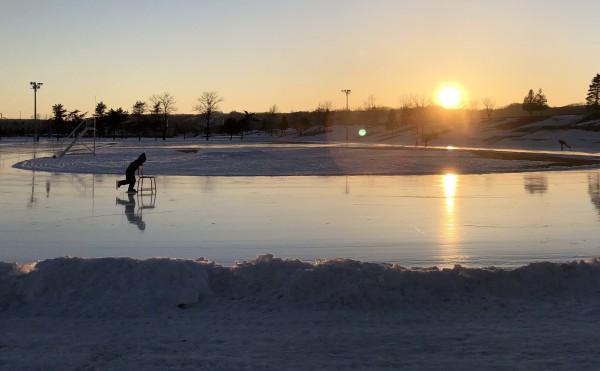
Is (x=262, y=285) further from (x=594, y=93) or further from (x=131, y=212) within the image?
(x=594, y=93)

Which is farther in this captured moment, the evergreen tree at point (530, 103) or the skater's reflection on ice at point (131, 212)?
the evergreen tree at point (530, 103)

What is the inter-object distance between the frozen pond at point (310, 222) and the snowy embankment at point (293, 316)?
5.62 ft

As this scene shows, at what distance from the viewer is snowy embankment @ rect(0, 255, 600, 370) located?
4.75 m

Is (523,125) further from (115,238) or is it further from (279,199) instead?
(115,238)

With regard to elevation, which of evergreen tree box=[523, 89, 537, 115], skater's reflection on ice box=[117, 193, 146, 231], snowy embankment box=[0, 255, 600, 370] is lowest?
→ snowy embankment box=[0, 255, 600, 370]

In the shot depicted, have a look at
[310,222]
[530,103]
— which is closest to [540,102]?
[530,103]

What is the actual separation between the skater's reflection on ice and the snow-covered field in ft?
16.5

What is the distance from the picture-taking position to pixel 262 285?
649 centimetres

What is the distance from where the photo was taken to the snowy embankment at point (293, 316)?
15.6 ft

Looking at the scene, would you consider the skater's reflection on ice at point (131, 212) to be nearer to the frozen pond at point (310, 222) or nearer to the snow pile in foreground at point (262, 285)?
the frozen pond at point (310, 222)

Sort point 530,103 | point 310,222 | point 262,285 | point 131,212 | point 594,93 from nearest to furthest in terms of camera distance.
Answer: point 262,285
point 310,222
point 131,212
point 594,93
point 530,103

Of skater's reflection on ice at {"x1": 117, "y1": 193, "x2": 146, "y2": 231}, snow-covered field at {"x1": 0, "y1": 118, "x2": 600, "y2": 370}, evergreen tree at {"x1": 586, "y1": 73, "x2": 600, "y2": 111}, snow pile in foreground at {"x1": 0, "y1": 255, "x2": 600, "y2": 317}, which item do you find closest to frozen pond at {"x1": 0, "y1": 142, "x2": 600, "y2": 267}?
skater's reflection on ice at {"x1": 117, "y1": 193, "x2": 146, "y2": 231}

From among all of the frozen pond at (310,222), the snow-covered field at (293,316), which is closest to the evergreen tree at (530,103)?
the frozen pond at (310,222)

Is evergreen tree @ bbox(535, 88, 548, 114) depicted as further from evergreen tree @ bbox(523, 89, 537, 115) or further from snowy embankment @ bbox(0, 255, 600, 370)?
snowy embankment @ bbox(0, 255, 600, 370)
